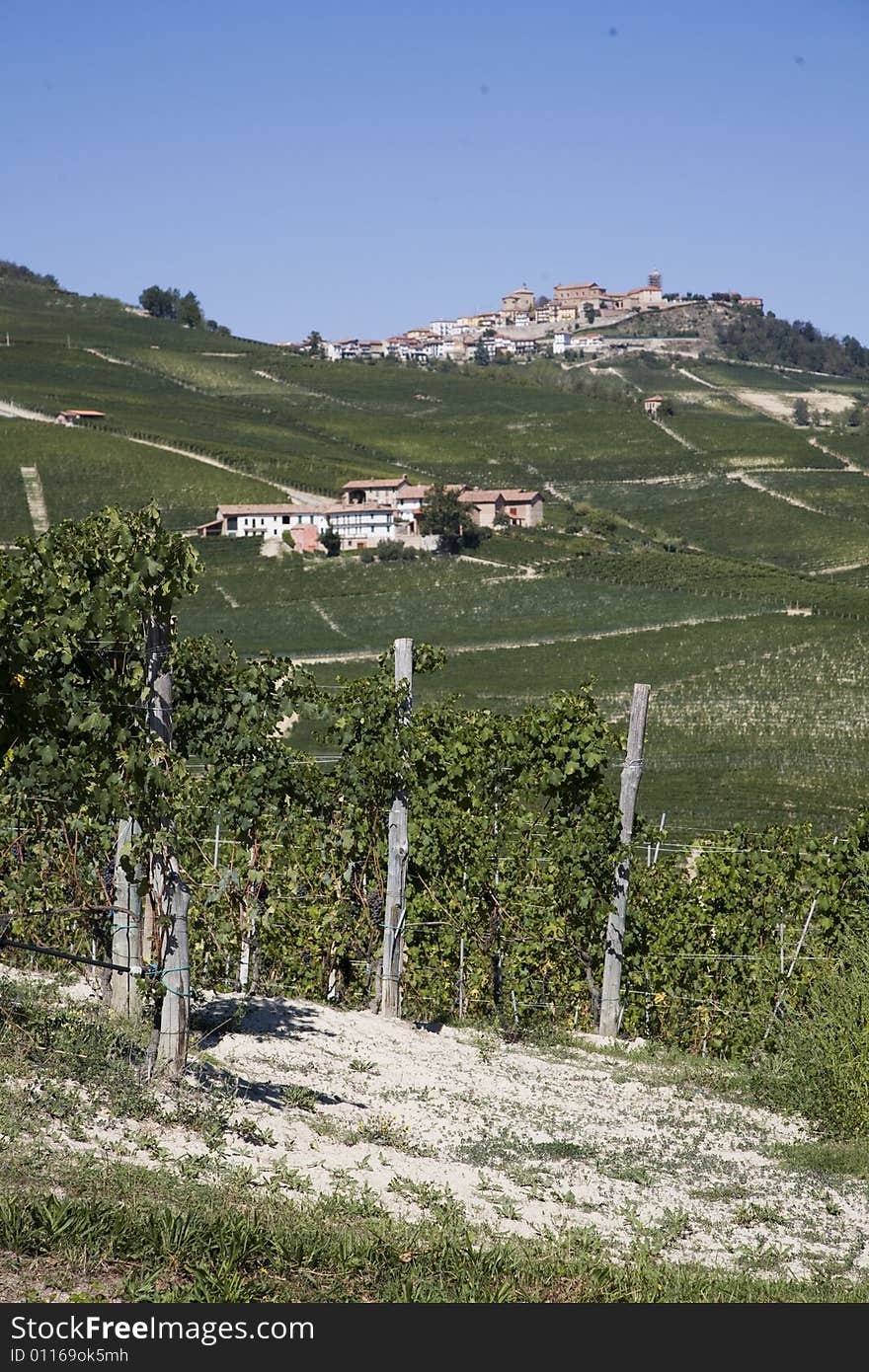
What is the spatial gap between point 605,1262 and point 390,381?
141054 millimetres

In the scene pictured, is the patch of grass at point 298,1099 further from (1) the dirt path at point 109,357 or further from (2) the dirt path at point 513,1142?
(1) the dirt path at point 109,357

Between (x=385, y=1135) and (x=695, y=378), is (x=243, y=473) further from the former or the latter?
(x=385, y=1135)

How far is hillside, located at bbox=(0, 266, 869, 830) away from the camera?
45781mm

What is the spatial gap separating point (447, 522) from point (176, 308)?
111 m

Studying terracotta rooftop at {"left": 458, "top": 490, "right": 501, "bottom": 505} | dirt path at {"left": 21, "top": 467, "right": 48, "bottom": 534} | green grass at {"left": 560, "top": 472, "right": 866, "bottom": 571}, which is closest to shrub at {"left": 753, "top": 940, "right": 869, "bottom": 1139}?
dirt path at {"left": 21, "top": 467, "right": 48, "bottom": 534}

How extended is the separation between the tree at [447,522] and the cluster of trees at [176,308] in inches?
3917

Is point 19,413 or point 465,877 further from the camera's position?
point 19,413

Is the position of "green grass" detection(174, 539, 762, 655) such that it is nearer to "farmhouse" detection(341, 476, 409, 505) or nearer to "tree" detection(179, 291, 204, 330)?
"farmhouse" detection(341, 476, 409, 505)

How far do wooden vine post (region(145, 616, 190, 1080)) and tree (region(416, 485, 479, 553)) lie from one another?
72.9 m

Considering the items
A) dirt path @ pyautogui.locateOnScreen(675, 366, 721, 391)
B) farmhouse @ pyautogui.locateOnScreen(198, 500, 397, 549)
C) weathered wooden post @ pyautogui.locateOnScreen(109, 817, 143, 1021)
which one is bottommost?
weathered wooden post @ pyautogui.locateOnScreen(109, 817, 143, 1021)

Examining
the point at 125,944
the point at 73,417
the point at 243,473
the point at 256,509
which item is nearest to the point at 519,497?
the point at 256,509

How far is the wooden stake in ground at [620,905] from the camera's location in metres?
10.5

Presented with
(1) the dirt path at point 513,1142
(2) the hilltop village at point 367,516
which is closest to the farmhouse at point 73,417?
(2) the hilltop village at point 367,516

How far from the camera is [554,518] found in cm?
8812
